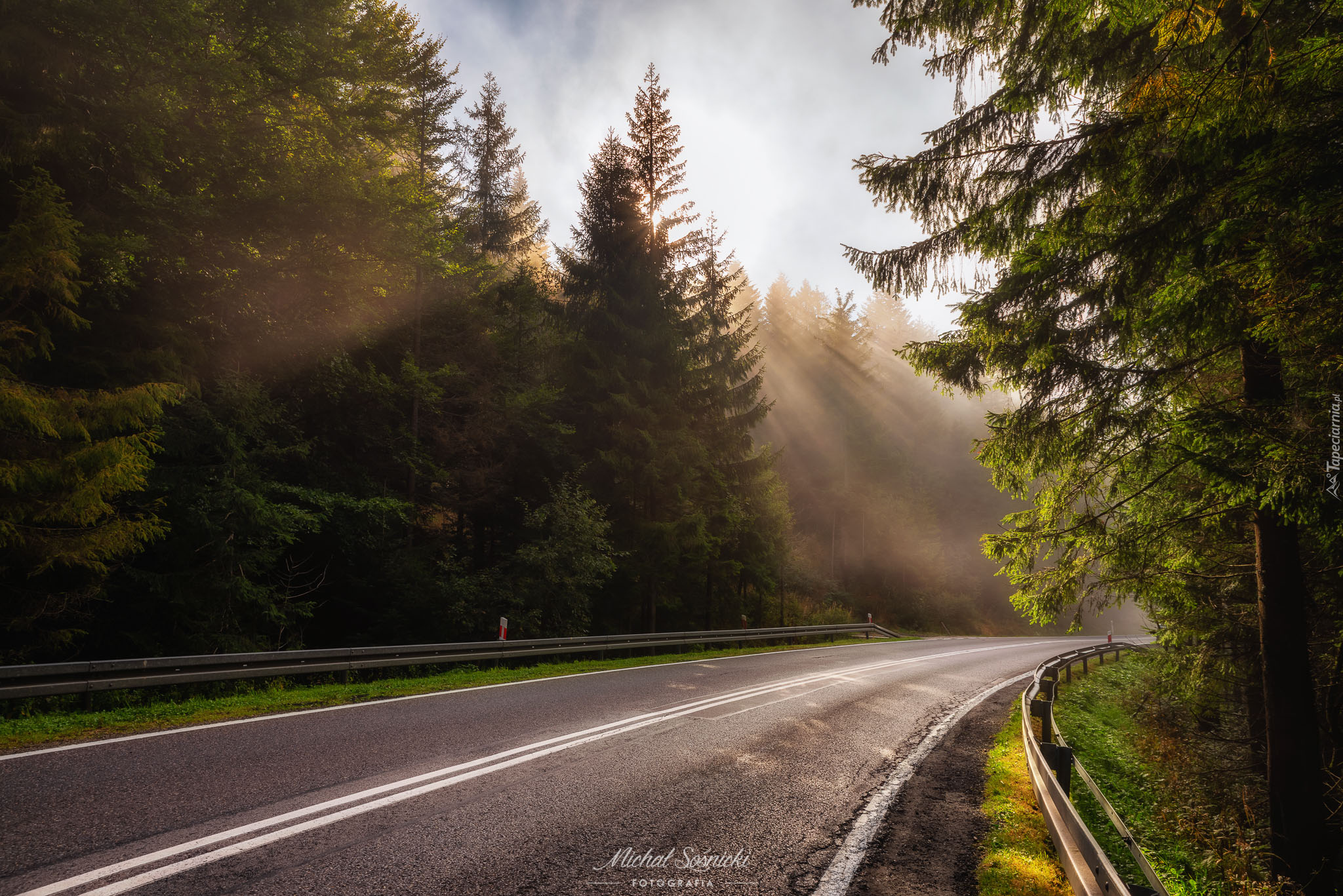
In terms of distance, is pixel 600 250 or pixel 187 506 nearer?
pixel 187 506

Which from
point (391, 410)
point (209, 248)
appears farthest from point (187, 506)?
point (391, 410)

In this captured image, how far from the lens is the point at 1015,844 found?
14.5ft

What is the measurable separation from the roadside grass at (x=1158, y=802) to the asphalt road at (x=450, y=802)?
7.29ft

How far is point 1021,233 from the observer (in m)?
6.50

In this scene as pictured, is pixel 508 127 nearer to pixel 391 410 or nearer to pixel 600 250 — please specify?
pixel 600 250

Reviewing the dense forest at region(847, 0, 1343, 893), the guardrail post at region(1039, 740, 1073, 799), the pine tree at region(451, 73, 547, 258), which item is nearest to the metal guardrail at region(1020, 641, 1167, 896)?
the guardrail post at region(1039, 740, 1073, 799)

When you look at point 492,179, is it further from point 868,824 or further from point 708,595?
point 868,824

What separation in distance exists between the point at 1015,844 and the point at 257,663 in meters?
12.2

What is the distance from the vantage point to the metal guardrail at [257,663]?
24.2ft

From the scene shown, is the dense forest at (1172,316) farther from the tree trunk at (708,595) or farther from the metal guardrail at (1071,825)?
the tree trunk at (708,595)

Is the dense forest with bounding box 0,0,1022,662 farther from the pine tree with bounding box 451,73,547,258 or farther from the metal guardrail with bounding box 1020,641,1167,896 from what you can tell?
the metal guardrail with bounding box 1020,641,1167,896

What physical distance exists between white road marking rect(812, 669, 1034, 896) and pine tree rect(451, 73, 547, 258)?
26925 mm

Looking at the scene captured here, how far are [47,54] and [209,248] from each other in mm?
3761

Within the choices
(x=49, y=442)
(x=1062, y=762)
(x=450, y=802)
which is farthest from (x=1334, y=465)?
(x=49, y=442)
